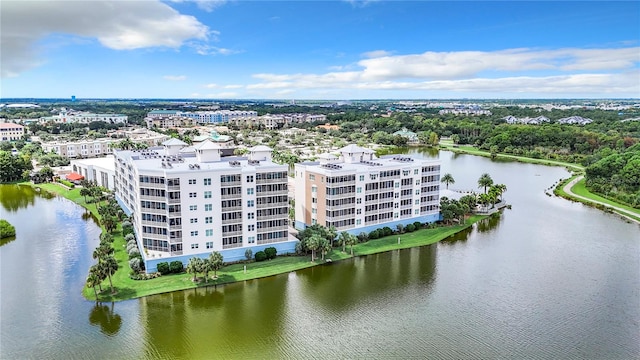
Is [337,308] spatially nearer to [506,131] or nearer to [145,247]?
[145,247]

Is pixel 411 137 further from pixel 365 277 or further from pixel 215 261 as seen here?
pixel 215 261

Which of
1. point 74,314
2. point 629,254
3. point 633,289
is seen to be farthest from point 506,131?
point 74,314

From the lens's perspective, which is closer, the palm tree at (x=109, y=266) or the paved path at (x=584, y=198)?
the palm tree at (x=109, y=266)

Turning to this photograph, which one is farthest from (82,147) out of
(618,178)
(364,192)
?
(618,178)

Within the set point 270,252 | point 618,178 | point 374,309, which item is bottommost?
point 374,309

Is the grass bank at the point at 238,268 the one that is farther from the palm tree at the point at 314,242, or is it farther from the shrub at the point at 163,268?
the palm tree at the point at 314,242

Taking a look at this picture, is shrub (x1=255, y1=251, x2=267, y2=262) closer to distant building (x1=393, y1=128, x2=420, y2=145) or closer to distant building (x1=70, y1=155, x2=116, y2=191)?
distant building (x1=70, y1=155, x2=116, y2=191)

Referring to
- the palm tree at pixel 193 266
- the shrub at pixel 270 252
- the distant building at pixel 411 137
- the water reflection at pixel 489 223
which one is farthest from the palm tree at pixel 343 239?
the distant building at pixel 411 137
